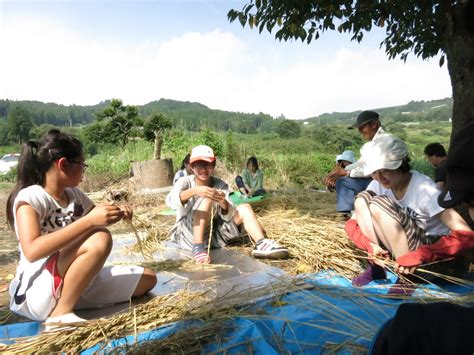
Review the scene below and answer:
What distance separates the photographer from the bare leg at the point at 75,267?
5.97 ft

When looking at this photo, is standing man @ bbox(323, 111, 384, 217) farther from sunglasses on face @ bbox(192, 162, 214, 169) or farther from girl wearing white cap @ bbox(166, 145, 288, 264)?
sunglasses on face @ bbox(192, 162, 214, 169)

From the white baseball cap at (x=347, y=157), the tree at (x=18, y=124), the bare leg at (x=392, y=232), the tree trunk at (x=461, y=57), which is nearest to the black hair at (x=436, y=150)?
the white baseball cap at (x=347, y=157)

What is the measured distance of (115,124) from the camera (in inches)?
1061

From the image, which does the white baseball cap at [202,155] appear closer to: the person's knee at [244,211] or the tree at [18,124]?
the person's knee at [244,211]

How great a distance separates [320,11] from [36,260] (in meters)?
3.42

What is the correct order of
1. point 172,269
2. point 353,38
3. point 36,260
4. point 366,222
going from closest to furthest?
point 36,260 < point 366,222 < point 172,269 < point 353,38

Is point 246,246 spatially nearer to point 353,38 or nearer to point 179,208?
point 179,208

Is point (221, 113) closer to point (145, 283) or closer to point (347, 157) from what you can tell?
point (347, 157)

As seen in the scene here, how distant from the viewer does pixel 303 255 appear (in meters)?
2.86

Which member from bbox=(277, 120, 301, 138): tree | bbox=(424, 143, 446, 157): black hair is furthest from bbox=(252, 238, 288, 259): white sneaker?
bbox=(277, 120, 301, 138): tree

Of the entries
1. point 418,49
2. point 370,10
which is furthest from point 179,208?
point 418,49

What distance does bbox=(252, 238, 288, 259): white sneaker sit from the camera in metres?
2.86

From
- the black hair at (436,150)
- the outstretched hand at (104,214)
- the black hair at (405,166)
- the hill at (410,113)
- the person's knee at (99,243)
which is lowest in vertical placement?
the person's knee at (99,243)

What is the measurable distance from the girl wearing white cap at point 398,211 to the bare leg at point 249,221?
3.06 feet
